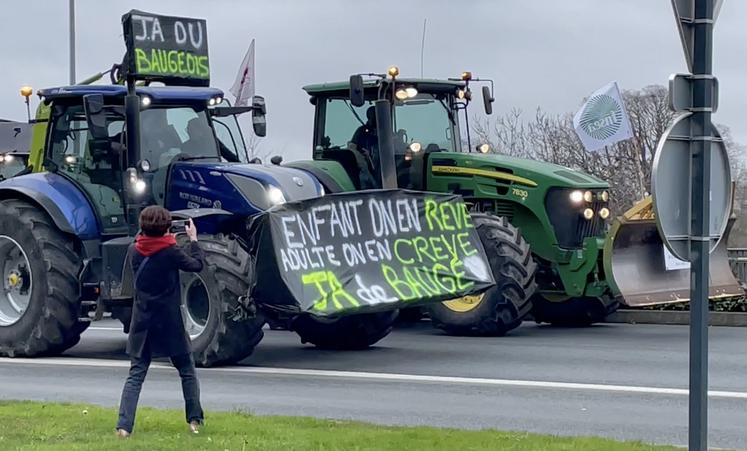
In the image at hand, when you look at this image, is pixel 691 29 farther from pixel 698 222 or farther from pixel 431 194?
pixel 431 194

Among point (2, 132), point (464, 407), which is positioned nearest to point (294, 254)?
point (464, 407)

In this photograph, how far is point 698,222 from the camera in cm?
680

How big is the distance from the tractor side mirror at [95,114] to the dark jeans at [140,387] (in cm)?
542

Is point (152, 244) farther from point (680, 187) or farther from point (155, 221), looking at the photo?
point (680, 187)

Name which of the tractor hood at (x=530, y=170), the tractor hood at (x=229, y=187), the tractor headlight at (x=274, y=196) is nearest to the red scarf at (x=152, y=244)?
the tractor hood at (x=229, y=187)

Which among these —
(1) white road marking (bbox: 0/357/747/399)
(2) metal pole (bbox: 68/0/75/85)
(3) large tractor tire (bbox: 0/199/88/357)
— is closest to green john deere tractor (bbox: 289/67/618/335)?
(1) white road marking (bbox: 0/357/747/399)

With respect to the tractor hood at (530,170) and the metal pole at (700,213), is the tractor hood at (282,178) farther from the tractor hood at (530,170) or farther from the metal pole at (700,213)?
the metal pole at (700,213)

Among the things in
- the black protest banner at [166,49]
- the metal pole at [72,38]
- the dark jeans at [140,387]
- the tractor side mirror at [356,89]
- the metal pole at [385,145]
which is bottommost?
the dark jeans at [140,387]

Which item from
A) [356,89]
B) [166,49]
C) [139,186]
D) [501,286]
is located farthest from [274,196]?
[501,286]

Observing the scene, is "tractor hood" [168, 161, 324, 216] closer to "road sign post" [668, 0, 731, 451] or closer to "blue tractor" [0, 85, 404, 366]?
"blue tractor" [0, 85, 404, 366]

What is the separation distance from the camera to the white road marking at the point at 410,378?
39.5ft

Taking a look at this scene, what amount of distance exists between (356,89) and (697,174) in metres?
10.4

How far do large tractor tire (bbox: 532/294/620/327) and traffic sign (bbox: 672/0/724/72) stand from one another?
11644 mm

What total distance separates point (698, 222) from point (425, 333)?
10995mm
